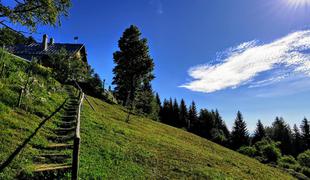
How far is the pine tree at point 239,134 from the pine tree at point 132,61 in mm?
50408

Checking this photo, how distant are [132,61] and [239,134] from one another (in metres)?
55.6

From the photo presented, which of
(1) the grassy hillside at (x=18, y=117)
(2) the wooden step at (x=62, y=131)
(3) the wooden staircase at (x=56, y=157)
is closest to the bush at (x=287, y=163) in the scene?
(2) the wooden step at (x=62, y=131)

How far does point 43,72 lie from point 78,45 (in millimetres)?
31219

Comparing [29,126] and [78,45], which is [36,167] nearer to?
[29,126]

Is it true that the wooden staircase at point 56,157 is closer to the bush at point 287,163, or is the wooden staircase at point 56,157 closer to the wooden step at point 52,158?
the wooden step at point 52,158

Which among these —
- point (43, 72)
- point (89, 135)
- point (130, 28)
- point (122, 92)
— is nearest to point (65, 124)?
point (89, 135)

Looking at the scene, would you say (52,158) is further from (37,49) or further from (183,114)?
(183,114)

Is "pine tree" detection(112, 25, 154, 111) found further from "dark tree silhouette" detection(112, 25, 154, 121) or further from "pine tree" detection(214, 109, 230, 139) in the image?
"pine tree" detection(214, 109, 230, 139)

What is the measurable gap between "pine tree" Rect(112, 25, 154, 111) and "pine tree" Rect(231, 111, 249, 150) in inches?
1985

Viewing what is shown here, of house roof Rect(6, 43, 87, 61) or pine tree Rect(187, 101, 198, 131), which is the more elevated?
house roof Rect(6, 43, 87, 61)

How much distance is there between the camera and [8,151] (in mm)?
8594

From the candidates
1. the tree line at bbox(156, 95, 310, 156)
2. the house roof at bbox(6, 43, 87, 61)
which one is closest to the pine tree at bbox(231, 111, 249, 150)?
the tree line at bbox(156, 95, 310, 156)

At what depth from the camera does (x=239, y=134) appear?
8369 centimetres

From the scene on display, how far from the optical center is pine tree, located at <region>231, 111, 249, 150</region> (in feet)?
271
